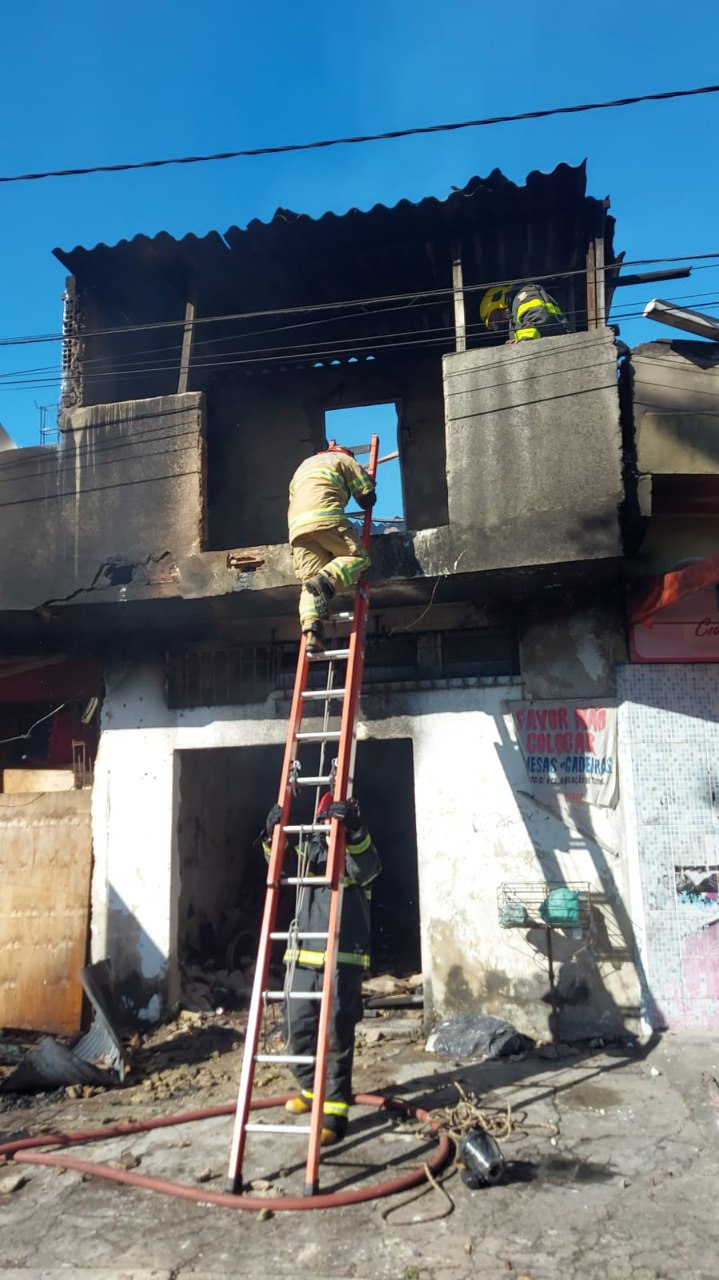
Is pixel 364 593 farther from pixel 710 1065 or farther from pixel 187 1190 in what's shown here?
pixel 710 1065

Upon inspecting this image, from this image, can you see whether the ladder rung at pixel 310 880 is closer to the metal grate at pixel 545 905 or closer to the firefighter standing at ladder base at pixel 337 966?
the firefighter standing at ladder base at pixel 337 966

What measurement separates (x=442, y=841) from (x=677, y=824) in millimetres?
1839

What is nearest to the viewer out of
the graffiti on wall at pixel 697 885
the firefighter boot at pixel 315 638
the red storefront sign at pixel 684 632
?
the firefighter boot at pixel 315 638

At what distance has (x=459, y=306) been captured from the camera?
24.5 feet

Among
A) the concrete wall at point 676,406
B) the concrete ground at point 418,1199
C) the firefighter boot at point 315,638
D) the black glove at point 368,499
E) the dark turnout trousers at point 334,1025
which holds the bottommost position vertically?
the concrete ground at point 418,1199

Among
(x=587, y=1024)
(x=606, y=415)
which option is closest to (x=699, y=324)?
(x=606, y=415)

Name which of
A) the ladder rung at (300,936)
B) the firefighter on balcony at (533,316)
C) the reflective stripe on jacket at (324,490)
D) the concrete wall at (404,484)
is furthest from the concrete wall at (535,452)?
the ladder rung at (300,936)

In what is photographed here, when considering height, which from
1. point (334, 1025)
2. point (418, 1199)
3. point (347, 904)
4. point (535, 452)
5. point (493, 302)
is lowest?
point (418, 1199)

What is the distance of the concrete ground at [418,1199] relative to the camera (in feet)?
11.7

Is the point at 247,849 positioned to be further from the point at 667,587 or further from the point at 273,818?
the point at 667,587

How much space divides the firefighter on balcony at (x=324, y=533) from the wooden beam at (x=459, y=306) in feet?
6.12

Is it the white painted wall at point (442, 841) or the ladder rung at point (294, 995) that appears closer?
the ladder rung at point (294, 995)

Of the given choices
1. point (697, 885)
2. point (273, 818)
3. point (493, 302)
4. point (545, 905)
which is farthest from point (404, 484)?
point (273, 818)

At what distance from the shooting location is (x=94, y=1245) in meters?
3.76
